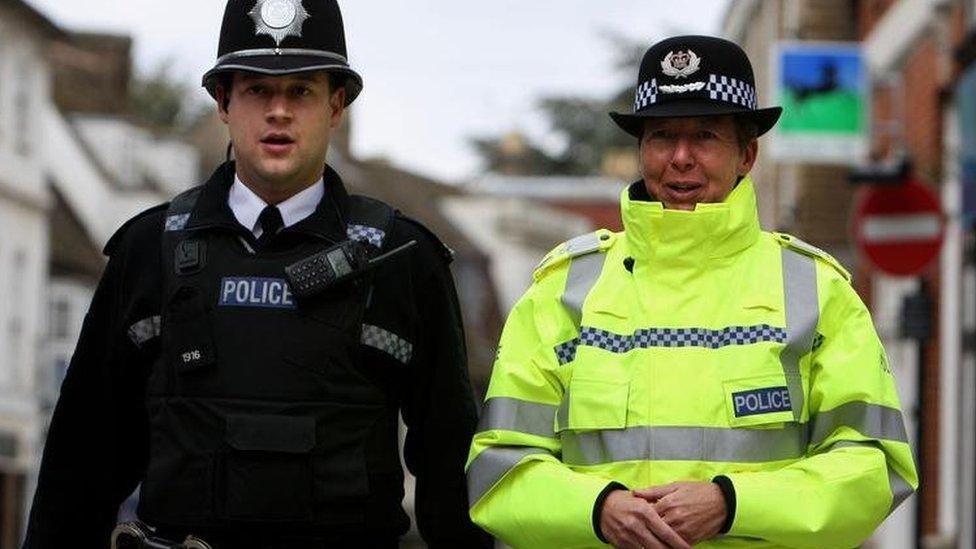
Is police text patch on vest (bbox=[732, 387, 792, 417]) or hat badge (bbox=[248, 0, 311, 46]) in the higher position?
hat badge (bbox=[248, 0, 311, 46])

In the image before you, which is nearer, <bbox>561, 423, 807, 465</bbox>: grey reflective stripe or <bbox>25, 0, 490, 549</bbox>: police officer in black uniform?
<bbox>561, 423, 807, 465</bbox>: grey reflective stripe

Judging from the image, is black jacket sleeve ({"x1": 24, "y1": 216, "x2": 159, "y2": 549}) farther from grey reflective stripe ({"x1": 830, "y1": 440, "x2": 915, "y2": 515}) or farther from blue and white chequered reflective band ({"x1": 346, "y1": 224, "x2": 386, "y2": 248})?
grey reflective stripe ({"x1": 830, "y1": 440, "x2": 915, "y2": 515})

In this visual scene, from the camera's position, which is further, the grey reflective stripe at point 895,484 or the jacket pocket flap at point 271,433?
the jacket pocket flap at point 271,433

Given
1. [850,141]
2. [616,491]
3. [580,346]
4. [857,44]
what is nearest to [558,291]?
[580,346]

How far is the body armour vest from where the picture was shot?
704cm

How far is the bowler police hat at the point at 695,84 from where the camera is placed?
688 centimetres

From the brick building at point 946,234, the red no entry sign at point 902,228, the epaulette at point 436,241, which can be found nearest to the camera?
the epaulette at point 436,241

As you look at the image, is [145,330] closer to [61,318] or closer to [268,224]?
[268,224]

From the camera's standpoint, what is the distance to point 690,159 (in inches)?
269

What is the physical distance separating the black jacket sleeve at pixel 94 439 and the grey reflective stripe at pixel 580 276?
1.27m

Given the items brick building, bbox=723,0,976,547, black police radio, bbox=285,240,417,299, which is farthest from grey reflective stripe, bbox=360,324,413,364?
brick building, bbox=723,0,976,547

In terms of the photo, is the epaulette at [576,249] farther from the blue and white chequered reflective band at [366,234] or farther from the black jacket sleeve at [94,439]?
the black jacket sleeve at [94,439]

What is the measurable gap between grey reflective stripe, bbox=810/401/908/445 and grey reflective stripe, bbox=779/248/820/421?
0.06 metres

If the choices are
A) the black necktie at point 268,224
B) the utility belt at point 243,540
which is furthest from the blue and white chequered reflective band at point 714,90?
the utility belt at point 243,540
